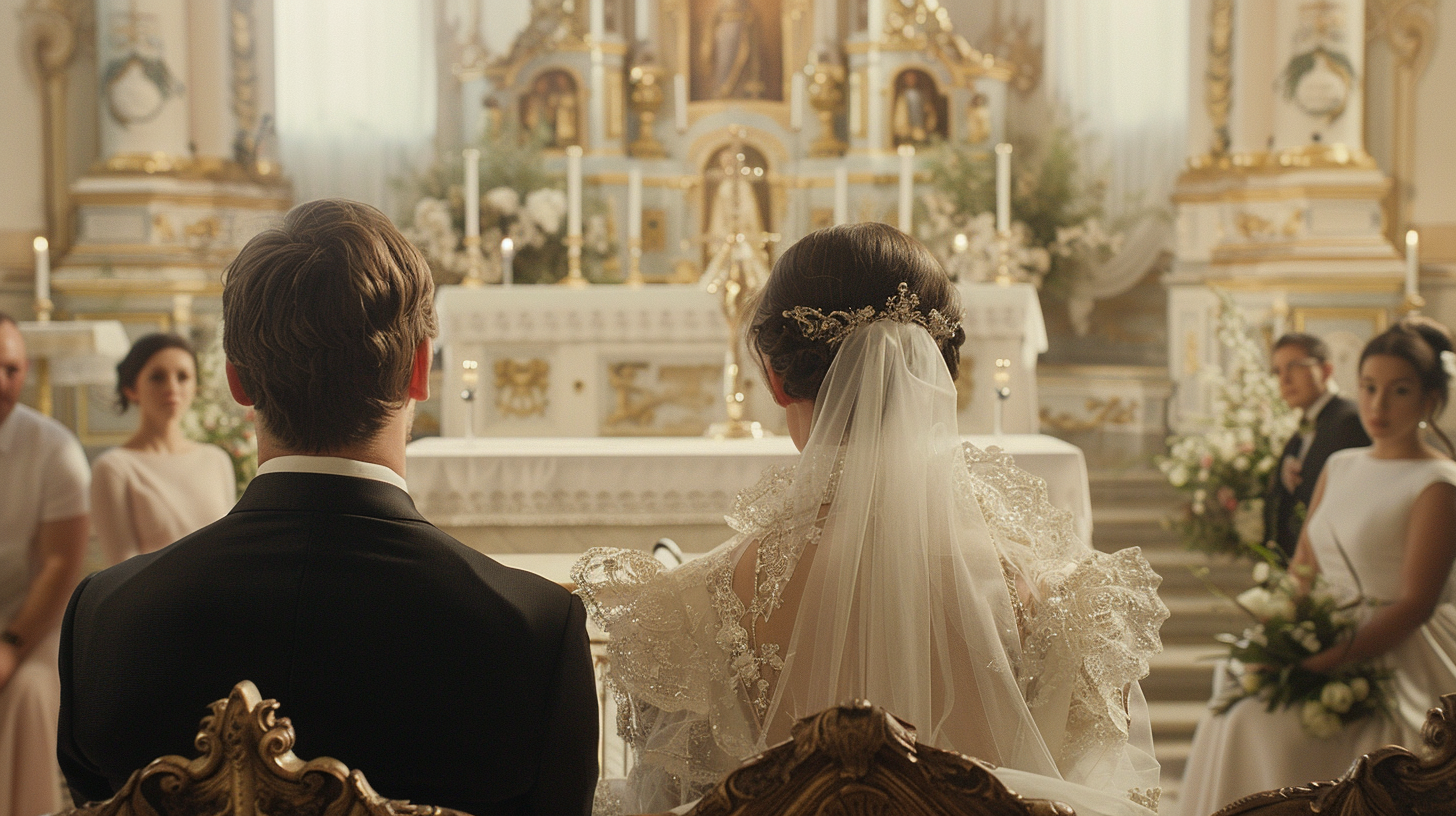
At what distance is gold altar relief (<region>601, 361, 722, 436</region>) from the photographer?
611 centimetres

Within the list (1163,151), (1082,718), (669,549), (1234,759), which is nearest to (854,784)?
(1082,718)

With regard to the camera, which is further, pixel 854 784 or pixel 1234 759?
pixel 1234 759

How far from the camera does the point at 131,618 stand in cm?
135

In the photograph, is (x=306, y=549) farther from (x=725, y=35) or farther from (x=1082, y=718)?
(x=725, y=35)

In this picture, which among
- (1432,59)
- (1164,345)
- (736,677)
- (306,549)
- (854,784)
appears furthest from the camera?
(1164,345)

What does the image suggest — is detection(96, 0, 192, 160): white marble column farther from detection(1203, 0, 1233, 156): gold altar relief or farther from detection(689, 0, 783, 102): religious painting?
detection(1203, 0, 1233, 156): gold altar relief

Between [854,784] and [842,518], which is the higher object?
[842,518]

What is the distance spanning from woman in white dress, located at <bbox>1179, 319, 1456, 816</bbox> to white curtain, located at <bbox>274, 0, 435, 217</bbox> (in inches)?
300

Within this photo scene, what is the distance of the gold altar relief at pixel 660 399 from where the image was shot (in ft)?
20.0

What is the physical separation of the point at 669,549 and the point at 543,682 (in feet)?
2.66

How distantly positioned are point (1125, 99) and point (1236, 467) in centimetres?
483

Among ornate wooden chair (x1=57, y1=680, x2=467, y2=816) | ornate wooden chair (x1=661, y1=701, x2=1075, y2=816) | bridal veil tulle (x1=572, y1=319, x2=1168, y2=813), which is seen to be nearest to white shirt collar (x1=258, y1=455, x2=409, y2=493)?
ornate wooden chair (x1=57, y1=680, x2=467, y2=816)

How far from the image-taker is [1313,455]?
185 inches

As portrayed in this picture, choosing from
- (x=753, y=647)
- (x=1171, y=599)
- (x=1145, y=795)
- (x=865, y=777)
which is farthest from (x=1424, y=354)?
(x=865, y=777)
